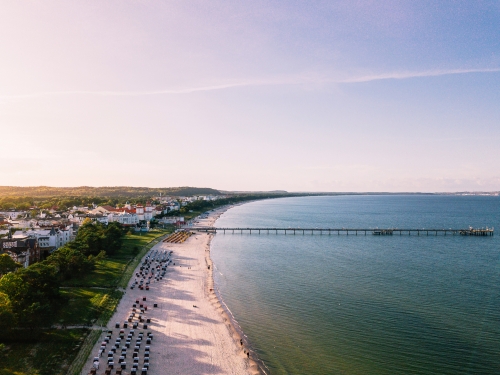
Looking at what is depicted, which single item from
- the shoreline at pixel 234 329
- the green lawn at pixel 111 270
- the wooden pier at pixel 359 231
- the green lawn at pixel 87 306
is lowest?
the shoreline at pixel 234 329

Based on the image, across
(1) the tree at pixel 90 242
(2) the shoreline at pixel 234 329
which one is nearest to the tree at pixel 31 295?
(2) the shoreline at pixel 234 329

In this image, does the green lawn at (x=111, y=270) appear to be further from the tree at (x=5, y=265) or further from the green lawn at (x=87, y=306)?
the tree at (x=5, y=265)

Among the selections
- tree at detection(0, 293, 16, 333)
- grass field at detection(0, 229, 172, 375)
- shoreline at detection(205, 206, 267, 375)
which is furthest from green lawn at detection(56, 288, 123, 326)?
shoreline at detection(205, 206, 267, 375)

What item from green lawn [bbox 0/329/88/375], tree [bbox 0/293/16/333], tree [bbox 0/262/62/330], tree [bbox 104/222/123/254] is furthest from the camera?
tree [bbox 104/222/123/254]

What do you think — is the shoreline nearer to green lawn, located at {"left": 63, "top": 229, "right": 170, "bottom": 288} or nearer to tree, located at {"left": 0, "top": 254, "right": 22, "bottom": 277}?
green lawn, located at {"left": 63, "top": 229, "right": 170, "bottom": 288}

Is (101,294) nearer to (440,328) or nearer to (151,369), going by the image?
(151,369)

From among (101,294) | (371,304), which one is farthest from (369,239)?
(101,294)

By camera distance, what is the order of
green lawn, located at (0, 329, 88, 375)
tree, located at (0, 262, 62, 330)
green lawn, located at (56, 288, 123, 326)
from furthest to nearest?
green lawn, located at (56, 288, 123, 326) < tree, located at (0, 262, 62, 330) < green lawn, located at (0, 329, 88, 375)

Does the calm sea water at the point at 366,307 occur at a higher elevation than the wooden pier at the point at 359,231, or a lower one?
lower
